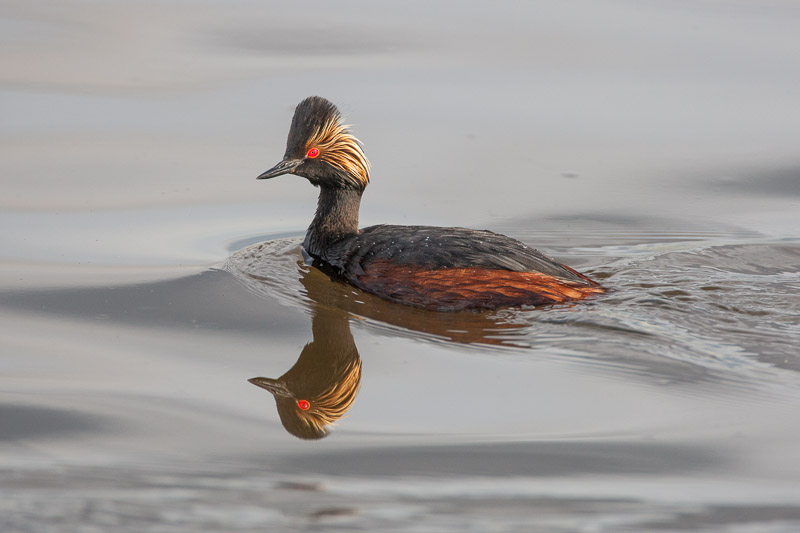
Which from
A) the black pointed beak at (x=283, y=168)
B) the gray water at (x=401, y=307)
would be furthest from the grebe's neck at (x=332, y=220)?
the black pointed beak at (x=283, y=168)

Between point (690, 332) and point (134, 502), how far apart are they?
3.78m

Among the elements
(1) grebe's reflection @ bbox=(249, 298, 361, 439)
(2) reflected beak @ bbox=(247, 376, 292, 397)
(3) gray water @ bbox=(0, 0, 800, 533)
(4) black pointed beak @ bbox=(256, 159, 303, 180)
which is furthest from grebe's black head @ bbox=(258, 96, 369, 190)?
(2) reflected beak @ bbox=(247, 376, 292, 397)

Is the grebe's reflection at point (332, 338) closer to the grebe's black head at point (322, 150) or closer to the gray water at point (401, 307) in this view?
the gray water at point (401, 307)

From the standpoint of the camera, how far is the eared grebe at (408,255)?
7434mm

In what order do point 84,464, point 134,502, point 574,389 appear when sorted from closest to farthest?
point 134,502 < point 84,464 < point 574,389

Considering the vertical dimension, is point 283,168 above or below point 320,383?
above

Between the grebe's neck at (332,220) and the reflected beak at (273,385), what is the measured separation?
2339 mm

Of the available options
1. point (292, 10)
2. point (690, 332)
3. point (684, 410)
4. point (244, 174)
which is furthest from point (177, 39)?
point (684, 410)

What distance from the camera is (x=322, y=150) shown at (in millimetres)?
8594

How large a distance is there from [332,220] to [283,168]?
55 cm

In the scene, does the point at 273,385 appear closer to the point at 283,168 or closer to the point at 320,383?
the point at 320,383

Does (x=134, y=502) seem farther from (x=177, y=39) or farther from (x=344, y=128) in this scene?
(x=177, y=39)

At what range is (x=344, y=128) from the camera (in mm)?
8680

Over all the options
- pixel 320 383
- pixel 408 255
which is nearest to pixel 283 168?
pixel 408 255
